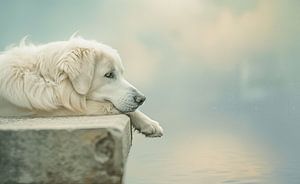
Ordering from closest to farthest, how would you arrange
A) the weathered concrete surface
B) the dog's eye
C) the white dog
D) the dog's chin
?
1. the weathered concrete surface
2. the white dog
3. the dog's chin
4. the dog's eye

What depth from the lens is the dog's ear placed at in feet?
14.1

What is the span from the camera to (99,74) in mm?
4582

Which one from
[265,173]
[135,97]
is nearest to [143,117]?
[135,97]

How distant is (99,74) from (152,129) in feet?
1.97

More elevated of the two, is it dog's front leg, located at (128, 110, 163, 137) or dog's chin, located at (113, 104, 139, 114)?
dog's chin, located at (113, 104, 139, 114)

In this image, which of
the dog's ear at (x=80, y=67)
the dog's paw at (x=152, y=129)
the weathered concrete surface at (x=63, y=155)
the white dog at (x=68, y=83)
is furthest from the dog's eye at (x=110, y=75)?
the weathered concrete surface at (x=63, y=155)

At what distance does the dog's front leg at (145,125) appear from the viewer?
178 inches

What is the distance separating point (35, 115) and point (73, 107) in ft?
0.98

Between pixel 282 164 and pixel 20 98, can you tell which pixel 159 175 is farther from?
pixel 20 98

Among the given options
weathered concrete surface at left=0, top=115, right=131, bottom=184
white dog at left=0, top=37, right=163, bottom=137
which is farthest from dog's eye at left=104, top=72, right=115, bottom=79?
weathered concrete surface at left=0, top=115, right=131, bottom=184

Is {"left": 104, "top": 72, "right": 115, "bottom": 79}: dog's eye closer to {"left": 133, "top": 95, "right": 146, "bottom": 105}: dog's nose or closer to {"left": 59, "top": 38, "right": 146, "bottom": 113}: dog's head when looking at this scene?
{"left": 59, "top": 38, "right": 146, "bottom": 113}: dog's head

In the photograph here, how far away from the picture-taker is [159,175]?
23.0m

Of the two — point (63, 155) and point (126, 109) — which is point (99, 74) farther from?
point (63, 155)

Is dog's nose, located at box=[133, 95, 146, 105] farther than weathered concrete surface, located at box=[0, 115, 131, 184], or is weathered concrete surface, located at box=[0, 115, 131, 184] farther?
dog's nose, located at box=[133, 95, 146, 105]
